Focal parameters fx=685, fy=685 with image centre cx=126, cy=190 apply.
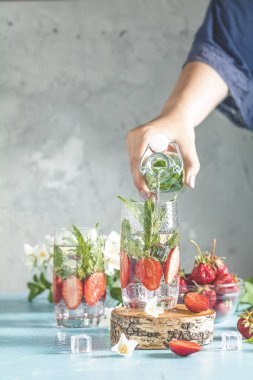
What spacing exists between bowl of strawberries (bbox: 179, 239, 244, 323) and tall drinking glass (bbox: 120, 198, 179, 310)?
0.13 m

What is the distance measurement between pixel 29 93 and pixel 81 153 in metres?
0.44

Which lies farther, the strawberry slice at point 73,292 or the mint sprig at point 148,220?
the strawberry slice at point 73,292

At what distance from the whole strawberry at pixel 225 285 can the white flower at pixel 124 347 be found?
1.12 feet

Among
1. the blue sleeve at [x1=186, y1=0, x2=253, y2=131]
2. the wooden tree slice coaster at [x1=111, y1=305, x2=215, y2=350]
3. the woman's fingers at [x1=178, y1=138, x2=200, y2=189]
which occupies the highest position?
the blue sleeve at [x1=186, y1=0, x2=253, y2=131]

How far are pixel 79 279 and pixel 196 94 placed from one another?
30.1 inches

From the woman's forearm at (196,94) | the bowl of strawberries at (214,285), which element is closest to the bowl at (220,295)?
the bowl of strawberries at (214,285)

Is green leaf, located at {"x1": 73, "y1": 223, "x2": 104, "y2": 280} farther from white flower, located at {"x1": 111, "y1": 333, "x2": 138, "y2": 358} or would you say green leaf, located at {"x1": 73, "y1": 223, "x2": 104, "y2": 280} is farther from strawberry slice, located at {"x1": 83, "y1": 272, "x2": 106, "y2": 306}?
white flower, located at {"x1": 111, "y1": 333, "x2": 138, "y2": 358}

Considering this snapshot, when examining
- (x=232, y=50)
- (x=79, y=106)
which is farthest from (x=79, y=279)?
(x=79, y=106)

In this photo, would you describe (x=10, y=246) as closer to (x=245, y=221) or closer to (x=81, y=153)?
(x=81, y=153)

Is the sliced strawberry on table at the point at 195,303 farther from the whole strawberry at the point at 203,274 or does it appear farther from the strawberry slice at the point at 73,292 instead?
the strawberry slice at the point at 73,292

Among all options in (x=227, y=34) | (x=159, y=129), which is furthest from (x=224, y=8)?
(x=159, y=129)

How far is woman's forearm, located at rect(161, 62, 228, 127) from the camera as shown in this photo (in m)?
1.94

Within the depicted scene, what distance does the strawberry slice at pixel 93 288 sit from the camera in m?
1.50

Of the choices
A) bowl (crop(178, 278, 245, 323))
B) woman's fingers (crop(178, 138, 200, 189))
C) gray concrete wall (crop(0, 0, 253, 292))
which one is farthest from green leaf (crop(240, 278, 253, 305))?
gray concrete wall (crop(0, 0, 253, 292))
